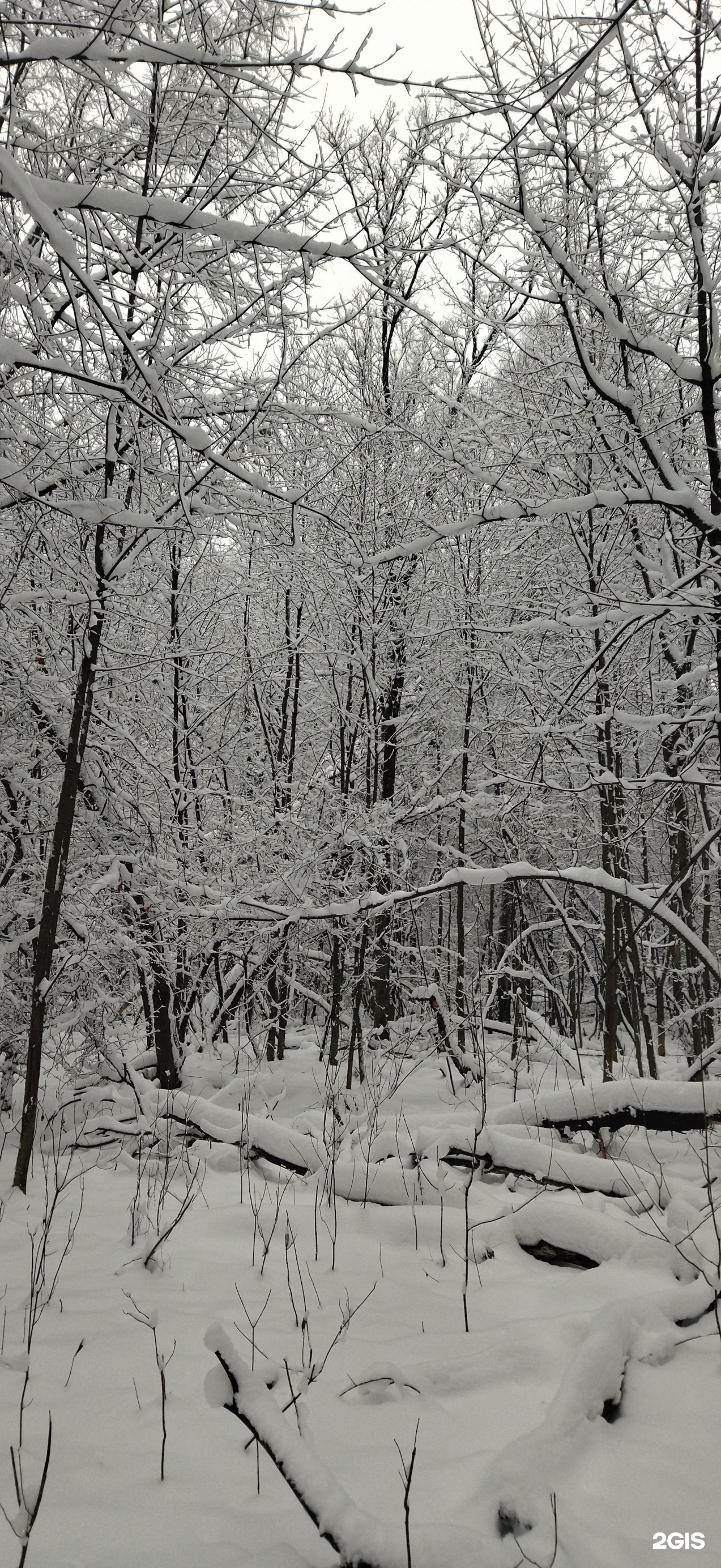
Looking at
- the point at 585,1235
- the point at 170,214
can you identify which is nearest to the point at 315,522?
the point at 170,214

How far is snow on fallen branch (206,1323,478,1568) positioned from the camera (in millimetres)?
1507

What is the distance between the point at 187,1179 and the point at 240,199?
14.9ft

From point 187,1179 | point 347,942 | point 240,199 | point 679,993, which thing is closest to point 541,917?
point 679,993

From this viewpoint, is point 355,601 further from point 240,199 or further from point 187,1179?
point 187,1179

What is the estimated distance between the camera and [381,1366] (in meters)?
2.32

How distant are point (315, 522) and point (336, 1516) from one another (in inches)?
333

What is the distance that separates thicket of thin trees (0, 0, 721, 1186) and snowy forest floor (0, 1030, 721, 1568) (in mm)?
1377

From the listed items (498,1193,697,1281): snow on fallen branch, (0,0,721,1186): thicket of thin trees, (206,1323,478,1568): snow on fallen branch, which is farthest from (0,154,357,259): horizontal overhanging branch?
(498,1193,697,1281): snow on fallen branch

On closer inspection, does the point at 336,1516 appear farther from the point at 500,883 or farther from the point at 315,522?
the point at 315,522

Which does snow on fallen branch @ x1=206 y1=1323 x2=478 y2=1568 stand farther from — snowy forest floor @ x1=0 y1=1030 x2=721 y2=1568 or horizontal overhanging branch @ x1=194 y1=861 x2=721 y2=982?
horizontal overhanging branch @ x1=194 y1=861 x2=721 y2=982
